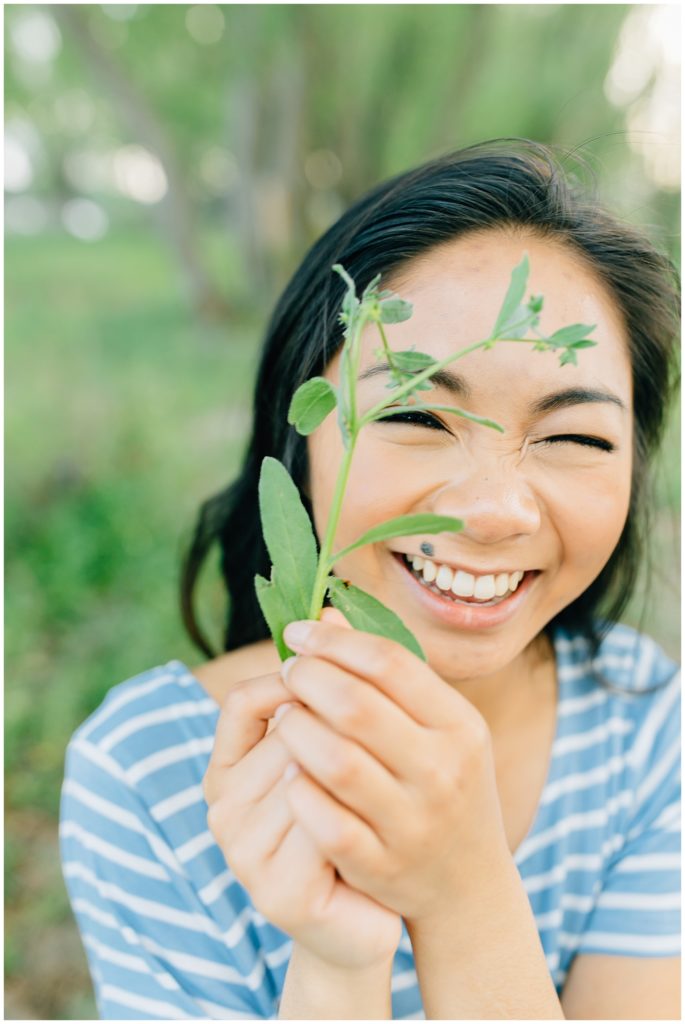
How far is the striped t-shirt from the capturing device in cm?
132

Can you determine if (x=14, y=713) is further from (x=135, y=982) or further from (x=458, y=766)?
(x=458, y=766)

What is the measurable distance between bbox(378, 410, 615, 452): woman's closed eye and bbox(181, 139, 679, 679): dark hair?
211 mm

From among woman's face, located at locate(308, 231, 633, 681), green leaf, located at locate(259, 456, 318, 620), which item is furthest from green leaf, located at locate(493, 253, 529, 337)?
woman's face, located at locate(308, 231, 633, 681)

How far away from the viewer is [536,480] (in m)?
1.16

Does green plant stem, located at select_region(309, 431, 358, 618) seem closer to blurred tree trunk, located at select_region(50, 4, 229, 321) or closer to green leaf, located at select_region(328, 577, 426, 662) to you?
green leaf, located at select_region(328, 577, 426, 662)

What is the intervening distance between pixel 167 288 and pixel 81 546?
862cm

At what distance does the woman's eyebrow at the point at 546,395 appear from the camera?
1.09m

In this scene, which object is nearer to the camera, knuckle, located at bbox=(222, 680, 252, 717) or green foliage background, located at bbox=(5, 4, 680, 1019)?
knuckle, located at bbox=(222, 680, 252, 717)

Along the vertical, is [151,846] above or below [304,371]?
below

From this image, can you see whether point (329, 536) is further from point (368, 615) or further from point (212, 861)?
point (212, 861)

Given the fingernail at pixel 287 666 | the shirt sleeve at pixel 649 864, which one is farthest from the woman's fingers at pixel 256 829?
the shirt sleeve at pixel 649 864

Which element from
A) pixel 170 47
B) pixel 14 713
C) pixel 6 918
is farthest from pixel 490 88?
pixel 6 918

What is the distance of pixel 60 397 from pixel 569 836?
4697 millimetres

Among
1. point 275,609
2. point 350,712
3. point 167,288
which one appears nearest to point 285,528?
point 275,609
